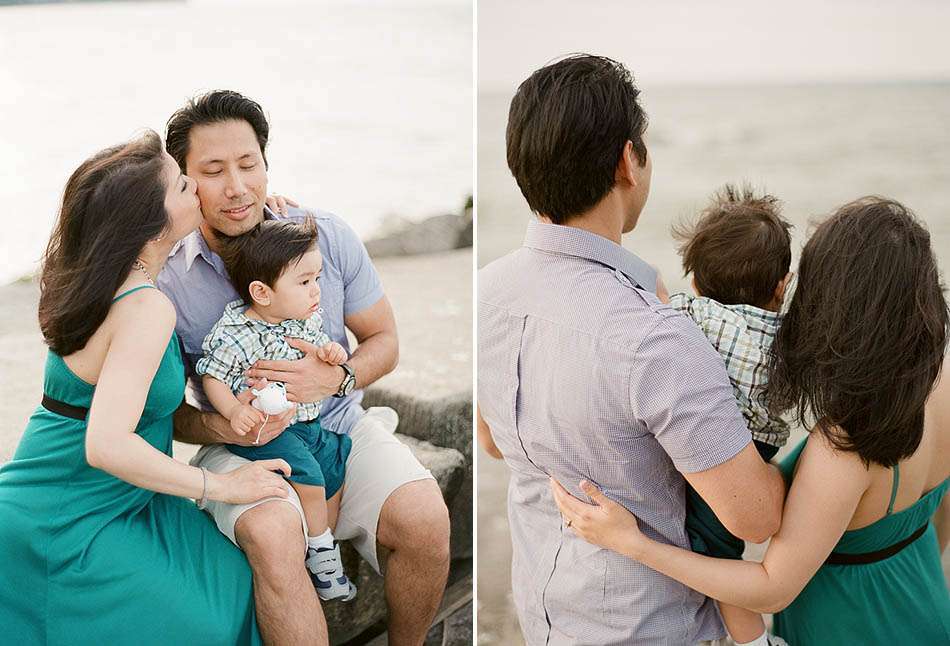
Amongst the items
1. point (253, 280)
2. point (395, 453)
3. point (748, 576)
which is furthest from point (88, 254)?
point (748, 576)

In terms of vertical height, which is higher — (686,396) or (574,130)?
(574,130)

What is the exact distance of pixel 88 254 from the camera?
1.97 m

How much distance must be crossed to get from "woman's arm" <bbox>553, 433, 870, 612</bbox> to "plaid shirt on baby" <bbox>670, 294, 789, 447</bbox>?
4.7 inches

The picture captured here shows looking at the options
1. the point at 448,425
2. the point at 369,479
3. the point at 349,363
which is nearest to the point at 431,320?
the point at 448,425

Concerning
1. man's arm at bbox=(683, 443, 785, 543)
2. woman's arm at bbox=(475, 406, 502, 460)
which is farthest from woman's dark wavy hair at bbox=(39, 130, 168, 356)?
man's arm at bbox=(683, 443, 785, 543)

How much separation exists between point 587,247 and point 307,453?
0.92 meters

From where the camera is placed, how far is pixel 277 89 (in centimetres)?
262

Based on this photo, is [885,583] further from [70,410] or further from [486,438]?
[70,410]

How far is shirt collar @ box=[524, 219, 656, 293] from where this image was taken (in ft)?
5.86

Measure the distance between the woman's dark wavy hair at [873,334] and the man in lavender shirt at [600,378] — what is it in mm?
189

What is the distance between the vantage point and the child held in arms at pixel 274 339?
2.18 m

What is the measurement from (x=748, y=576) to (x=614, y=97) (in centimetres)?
95

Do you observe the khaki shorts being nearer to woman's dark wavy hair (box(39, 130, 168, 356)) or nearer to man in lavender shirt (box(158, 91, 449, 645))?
man in lavender shirt (box(158, 91, 449, 645))

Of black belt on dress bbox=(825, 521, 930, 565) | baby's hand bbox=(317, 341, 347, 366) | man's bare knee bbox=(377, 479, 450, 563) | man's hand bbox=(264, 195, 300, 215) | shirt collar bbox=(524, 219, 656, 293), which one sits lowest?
man's bare knee bbox=(377, 479, 450, 563)
